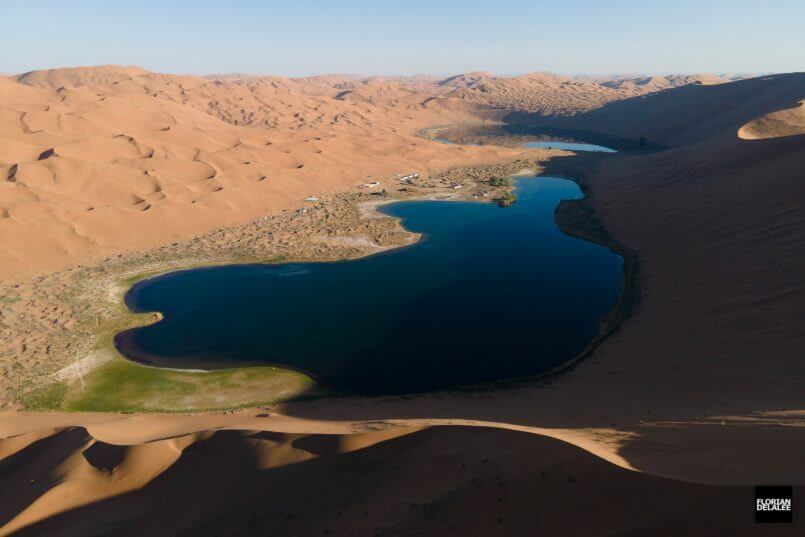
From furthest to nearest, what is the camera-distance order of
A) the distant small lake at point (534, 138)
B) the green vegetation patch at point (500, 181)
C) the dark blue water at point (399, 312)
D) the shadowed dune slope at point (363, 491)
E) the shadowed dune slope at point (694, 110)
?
the distant small lake at point (534, 138) → the shadowed dune slope at point (694, 110) → the green vegetation patch at point (500, 181) → the dark blue water at point (399, 312) → the shadowed dune slope at point (363, 491)

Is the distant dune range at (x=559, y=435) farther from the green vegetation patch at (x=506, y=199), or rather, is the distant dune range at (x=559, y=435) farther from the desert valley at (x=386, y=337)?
the green vegetation patch at (x=506, y=199)

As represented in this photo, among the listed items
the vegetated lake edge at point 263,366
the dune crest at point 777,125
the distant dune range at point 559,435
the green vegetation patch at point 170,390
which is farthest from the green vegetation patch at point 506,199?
the green vegetation patch at point 170,390

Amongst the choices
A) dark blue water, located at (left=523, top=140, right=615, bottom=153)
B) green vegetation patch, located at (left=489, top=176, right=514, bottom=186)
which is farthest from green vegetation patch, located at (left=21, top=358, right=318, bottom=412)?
dark blue water, located at (left=523, top=140, right=615, bottom=153)

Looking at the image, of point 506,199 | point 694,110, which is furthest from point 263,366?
point 694,110

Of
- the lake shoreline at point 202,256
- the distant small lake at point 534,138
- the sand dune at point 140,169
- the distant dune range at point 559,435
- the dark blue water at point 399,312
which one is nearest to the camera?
the distant dune range at point 559,435

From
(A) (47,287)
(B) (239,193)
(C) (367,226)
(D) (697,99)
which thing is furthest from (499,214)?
(D) (697,99)

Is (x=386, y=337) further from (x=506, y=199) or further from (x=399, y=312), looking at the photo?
(x=506, y=199)
